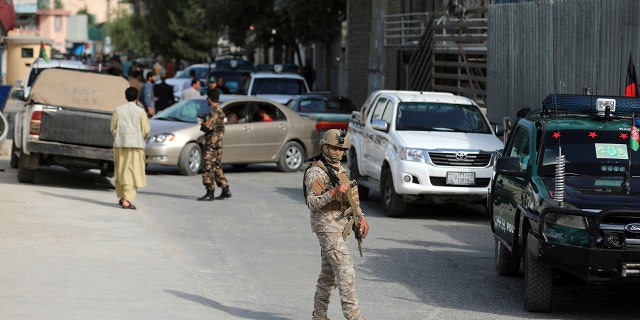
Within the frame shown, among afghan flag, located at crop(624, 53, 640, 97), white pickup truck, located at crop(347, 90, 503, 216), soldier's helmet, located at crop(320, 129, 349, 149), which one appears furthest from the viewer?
white pickup truck, located at crop(347, 90, 503, 216)

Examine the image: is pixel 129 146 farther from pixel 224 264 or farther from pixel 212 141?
pixel 224 264

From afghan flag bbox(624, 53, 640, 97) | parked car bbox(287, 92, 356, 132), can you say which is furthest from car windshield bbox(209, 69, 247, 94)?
afghan flag bbox(624, 53, 640, 97)

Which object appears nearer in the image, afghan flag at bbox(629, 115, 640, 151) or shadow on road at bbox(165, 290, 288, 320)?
shadow on road at bbox(165, 290, 288, 320)

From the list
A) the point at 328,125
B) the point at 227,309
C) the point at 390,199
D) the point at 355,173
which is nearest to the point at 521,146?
the point at 227,309

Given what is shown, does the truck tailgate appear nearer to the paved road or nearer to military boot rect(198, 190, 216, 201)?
the paved road

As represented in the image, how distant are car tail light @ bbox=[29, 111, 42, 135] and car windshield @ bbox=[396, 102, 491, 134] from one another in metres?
5.60

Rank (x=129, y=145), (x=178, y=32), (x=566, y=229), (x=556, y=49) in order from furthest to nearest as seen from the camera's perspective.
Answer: (x=178, y=32)
(x=556, y=49)
(x=129, y=145)
(x=566, y=229)

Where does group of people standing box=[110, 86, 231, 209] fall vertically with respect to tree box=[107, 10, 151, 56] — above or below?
below

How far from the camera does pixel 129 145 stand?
16.9 m

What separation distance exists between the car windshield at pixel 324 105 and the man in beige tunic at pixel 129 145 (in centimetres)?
1035

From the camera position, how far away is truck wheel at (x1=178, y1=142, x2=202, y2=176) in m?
22.9

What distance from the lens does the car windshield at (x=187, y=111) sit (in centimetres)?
2397

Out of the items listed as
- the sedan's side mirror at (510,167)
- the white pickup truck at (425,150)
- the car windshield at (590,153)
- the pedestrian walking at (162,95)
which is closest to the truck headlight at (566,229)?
the sedan's side mirror at (510,167)

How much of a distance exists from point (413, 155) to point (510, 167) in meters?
6.31
